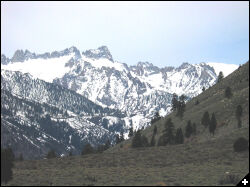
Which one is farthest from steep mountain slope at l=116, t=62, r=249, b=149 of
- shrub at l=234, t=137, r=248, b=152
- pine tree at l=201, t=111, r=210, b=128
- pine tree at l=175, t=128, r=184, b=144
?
shrub at l=234, t=137, r=248, b=152

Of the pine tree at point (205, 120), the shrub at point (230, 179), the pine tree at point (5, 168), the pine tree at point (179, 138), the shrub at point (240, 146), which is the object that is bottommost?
the shrub at point (230, 179)

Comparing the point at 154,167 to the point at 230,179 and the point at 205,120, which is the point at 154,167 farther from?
the point at 205,120

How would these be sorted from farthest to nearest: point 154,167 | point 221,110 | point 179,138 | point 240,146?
point 221,110
point 179,138
point 240,146
point 154,167

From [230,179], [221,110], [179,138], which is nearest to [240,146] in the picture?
[230,179]

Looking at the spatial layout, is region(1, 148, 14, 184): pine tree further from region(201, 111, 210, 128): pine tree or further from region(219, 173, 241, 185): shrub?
region(201, 111, 210, 128): pine tree

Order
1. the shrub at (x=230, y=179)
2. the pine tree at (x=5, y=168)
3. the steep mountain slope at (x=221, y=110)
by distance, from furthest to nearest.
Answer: the steep mountain slope at (x=221, y=110) → the shrub at (x=230, y=179) → the pine tree at (x=5, y=168)

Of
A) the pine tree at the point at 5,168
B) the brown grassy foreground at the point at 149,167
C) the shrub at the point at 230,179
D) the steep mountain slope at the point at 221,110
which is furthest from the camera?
the steep mountain slope at the point at 221,110

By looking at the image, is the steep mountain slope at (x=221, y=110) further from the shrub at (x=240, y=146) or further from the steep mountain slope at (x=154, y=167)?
the shrub at (x=240, y=146)


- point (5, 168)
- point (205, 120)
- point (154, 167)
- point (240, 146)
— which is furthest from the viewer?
point (205, 120)

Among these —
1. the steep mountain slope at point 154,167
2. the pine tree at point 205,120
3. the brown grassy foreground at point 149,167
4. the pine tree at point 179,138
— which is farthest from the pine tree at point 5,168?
the pine tree at point 205,120

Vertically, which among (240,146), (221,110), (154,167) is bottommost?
(154,167)

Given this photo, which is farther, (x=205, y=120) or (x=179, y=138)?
(x=205, y=120)

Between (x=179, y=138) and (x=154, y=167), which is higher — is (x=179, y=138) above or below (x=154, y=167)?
above

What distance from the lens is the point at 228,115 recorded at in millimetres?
125375
